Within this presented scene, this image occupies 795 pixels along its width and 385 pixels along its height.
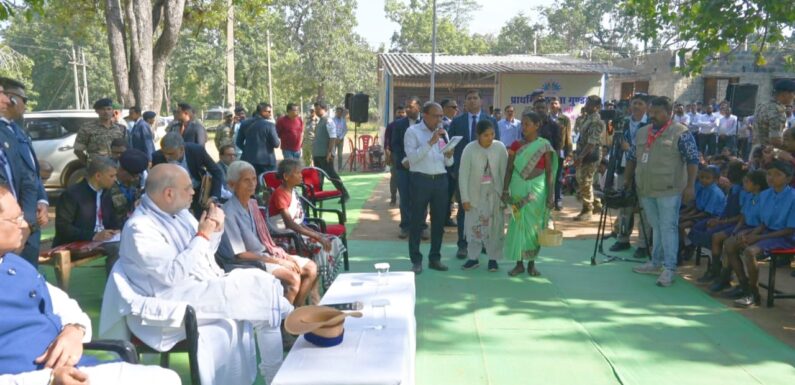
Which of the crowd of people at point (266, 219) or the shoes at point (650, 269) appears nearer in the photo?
the crowd of people at point (266, 219)

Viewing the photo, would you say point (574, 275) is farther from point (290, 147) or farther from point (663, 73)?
point (663, 73)

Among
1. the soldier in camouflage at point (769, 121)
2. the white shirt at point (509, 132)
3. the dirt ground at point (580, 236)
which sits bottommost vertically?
the dirt ground at point (580, 236)

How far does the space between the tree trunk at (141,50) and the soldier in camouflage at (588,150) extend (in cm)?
646

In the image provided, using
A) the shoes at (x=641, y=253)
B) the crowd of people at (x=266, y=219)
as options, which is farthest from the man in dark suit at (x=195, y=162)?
the shoes at (x=641, y=253)

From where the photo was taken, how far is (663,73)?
2408 centimetres

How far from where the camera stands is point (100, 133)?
7844 mm

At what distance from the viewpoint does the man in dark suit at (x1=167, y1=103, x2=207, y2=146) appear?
8.72 metres

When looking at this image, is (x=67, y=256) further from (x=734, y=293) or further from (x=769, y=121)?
(x=769, y=121)

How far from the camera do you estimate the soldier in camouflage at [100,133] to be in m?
7.79

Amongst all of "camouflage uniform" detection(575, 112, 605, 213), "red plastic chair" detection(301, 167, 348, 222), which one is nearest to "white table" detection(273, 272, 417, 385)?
"red plastic chair" detection(301, 167, 348, 222)

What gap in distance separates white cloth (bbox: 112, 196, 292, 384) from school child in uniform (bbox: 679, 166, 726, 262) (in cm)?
465

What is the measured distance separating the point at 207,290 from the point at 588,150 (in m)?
6.74

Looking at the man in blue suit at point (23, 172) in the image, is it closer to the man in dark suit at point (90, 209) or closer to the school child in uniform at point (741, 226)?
the man in dark suit at point (90, 209)

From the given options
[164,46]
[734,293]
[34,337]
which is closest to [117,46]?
[164,46]
